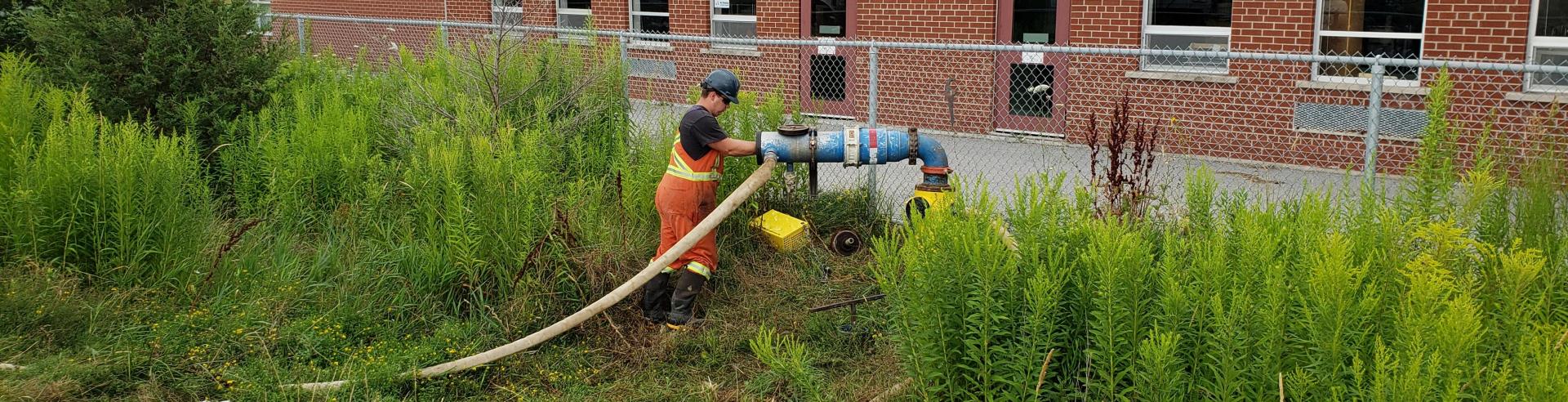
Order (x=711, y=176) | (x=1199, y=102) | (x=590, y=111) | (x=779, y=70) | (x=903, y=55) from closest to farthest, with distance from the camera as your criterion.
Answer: (x=711, y=176)
(x=590, y=111)
(x=1199, y=102)
(x=903, y=55)
(x=779, y=70)

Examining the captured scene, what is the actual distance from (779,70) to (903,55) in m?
1.72

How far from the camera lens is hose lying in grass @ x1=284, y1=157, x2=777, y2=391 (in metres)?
5.78

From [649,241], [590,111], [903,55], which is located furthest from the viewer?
[903,55]

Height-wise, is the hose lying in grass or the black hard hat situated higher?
the black hard hat

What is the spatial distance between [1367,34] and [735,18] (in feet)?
25.1

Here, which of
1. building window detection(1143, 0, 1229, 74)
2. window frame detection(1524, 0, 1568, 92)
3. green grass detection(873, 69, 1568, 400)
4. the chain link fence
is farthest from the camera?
building window detection(1143, 0, 1229, 74)

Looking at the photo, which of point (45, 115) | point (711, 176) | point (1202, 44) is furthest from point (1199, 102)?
point (45, 115)

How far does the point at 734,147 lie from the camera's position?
6367 millimetres

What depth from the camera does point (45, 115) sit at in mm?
8148

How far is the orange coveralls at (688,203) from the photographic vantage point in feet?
21.1

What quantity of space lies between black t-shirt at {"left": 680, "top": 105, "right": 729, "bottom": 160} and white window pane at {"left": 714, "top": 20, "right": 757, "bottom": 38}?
31.6ft

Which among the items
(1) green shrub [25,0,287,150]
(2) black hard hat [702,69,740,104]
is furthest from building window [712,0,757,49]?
(2) black hard hat [702,69,740,104]

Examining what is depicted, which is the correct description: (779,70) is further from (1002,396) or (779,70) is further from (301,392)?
(1002,396)

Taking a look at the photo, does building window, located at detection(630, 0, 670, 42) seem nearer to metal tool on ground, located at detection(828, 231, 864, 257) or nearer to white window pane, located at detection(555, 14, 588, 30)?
white window pane, located at detection(555, 14, 588, 30)
